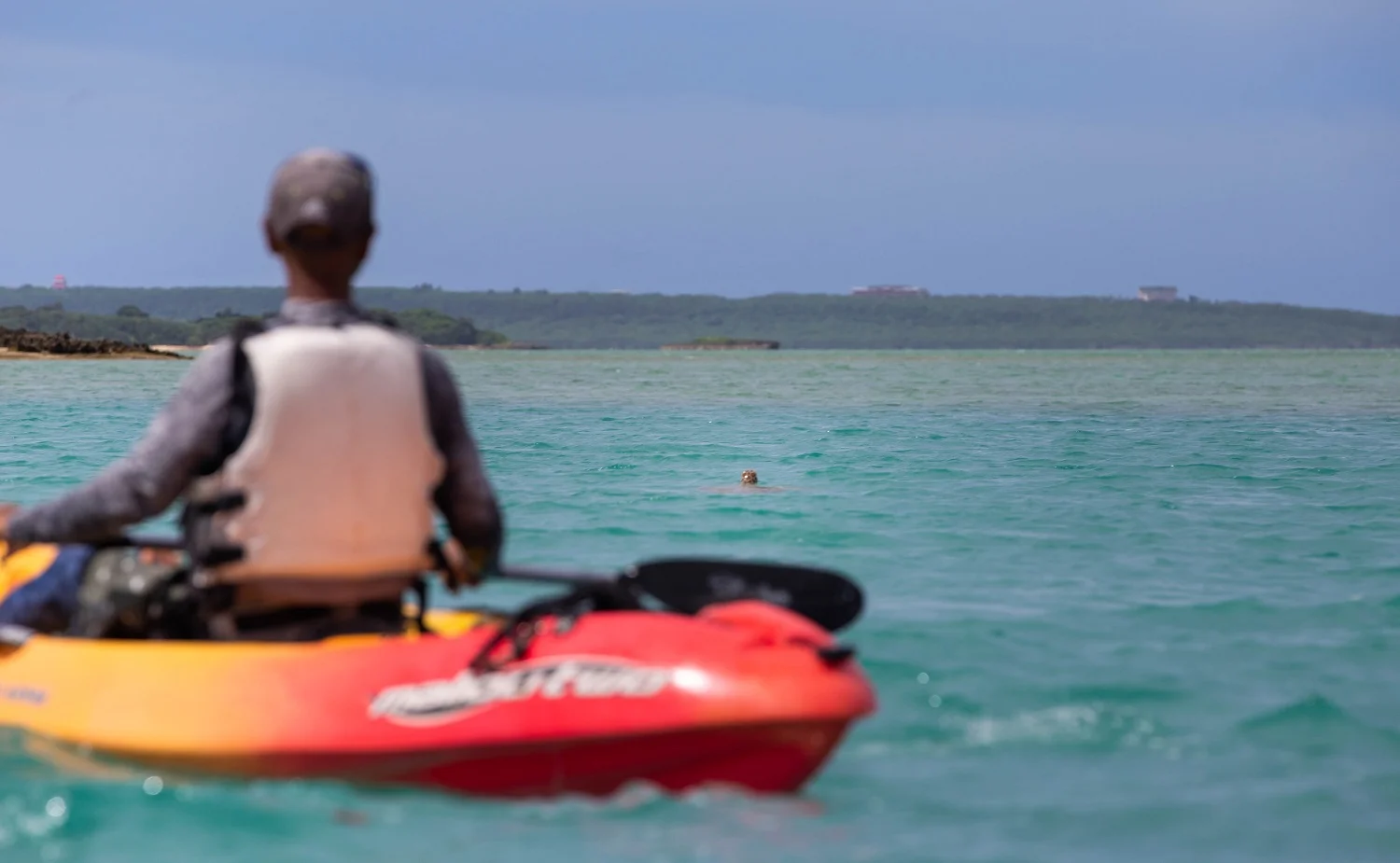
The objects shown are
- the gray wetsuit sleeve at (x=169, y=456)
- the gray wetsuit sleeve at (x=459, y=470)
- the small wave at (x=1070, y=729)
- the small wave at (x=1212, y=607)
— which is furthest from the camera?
the small wave at (x=1212, y=607)

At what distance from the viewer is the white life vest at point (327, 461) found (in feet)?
18.3

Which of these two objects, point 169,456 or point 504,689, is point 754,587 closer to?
point 504,689

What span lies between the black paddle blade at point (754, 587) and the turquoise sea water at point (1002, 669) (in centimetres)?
54

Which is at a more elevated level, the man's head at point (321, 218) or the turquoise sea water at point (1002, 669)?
the man's head at point (321, 218)

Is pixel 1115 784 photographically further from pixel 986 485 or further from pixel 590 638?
pixel 986 485

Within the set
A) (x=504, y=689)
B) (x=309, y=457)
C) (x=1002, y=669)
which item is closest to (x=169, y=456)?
(x=309, y=457)

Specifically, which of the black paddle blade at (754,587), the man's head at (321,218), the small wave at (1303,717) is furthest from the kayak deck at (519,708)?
the small wave at (1303,717)

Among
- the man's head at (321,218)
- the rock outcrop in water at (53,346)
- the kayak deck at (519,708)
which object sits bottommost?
the rock outcrop in water at (53,346)

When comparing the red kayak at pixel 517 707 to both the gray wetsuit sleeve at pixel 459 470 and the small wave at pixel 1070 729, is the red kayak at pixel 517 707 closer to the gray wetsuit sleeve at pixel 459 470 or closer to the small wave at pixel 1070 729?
the gray wetsuit sleeve at pixel 459 470

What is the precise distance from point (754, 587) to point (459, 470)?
113 cm

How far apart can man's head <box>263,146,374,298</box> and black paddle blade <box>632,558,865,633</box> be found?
1.46m

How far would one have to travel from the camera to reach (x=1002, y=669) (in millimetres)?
8539

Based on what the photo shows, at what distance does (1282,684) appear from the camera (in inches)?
326

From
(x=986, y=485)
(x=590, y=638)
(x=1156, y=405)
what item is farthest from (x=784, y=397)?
(x=590, y=638)
